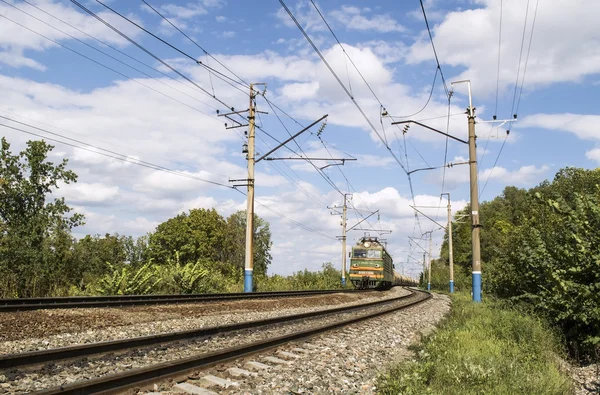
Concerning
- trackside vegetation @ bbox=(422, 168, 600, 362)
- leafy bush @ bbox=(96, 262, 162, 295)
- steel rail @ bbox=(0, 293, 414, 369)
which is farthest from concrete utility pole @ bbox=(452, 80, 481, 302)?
→ leafy bush @ bbox=(96, 262, 162, 295)

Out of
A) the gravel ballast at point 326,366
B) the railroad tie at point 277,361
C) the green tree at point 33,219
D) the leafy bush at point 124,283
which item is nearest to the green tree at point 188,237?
the green tree at point 33,219

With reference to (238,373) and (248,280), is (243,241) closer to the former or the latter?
(248,280)

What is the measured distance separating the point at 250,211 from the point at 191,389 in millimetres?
19316

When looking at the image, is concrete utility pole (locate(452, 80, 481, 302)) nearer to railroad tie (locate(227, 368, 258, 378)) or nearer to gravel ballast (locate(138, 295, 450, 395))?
gravel ballast (locate(138, 295, 450, 395))

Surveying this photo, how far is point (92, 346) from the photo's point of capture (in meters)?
7.02

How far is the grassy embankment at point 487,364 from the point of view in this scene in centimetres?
614

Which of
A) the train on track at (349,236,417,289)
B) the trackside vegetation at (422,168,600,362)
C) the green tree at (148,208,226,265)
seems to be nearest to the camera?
the trackside vegetation at (422,168,600,362)

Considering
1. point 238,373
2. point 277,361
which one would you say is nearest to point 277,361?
point 277,361

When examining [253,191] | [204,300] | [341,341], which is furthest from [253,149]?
[341,341]

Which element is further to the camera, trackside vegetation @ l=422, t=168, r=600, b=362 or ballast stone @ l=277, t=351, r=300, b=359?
trackside vegetation @ l=422, t=168, r=600, b=362

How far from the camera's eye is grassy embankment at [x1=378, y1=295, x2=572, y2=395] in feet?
20.1

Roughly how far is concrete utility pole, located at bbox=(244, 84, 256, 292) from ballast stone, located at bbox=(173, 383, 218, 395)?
17355 millimetres

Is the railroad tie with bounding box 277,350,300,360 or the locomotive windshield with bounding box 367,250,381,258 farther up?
the locomotive windshield with bounding box 367,250,381,258

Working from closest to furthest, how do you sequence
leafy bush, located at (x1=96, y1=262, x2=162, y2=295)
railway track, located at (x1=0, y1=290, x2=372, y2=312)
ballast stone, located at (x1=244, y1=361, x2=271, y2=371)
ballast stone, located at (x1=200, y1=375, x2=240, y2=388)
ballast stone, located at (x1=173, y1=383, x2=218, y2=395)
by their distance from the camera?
ballast stone, located at (x1=173, y1=383, x2=218, y2=395) < ballast stone, located at (x1=200, y1=375, x2=240, y2=388) < ballast stone, located at (x1=244, y1=361, x2=271, y2=371) < railway track, located at (x1=0, y1=290, x2=372, y2=312) < leafy bush, located at (x1=96, y1=262, x2=162, y2=295)
